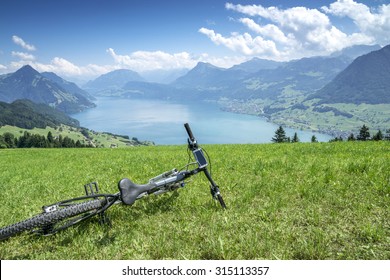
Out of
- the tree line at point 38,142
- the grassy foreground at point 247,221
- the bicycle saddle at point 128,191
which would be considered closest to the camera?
the grassy foreground at point 247,221

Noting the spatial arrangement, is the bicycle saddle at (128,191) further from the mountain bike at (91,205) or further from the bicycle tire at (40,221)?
the bicycle tire at (40,221)

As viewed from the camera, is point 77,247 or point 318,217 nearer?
point 77,247

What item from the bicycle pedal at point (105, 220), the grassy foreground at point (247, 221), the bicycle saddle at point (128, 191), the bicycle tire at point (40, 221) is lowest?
the grassy foreground at point (247, 221)

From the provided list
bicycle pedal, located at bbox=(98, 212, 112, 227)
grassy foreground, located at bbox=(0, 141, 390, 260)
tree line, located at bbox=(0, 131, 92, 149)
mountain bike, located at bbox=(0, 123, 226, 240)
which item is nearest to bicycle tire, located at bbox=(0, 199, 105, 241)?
mountain bike, located at bbox=(0, 123, 226, 240)

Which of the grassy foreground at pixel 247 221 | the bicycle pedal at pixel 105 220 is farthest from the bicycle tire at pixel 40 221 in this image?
the bicycle pedal at pixel 105 220

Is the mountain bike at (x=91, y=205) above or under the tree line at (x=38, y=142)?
above

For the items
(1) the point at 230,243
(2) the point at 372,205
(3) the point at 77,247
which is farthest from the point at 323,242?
(3) the point at 77,247

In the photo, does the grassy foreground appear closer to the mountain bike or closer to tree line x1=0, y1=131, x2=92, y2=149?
the mountain bike

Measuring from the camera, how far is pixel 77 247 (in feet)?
A: 18.4

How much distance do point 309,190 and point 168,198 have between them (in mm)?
3959

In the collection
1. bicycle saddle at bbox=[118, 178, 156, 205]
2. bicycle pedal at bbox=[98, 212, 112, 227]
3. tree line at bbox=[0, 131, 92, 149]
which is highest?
bicycle saddle at bbox=[118, 178, 156, 205]

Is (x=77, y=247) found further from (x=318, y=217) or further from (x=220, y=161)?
(x=220, y=161)

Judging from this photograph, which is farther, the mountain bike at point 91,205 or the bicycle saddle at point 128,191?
the bicycle saddle at point 128,191

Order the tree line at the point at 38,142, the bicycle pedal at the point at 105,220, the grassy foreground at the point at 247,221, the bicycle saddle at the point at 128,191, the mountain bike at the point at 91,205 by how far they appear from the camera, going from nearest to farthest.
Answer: the grassy foreground at the point at 247,221, the mountain bike at the point at 91,205, the bicycle saddle at the point at 128,191, the bicycle pedal at the point at 105,220, the tree line at the point at 38,142
